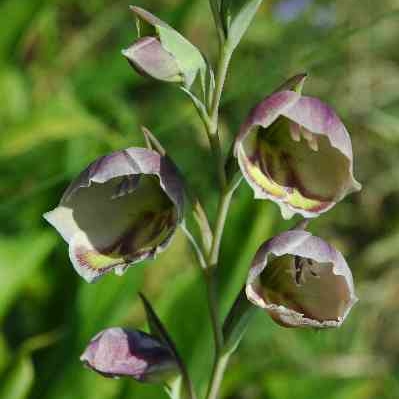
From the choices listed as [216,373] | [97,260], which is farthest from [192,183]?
[97,260]

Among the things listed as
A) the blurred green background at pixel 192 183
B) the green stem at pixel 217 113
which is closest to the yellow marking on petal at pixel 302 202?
the green stem at pixel 217 113

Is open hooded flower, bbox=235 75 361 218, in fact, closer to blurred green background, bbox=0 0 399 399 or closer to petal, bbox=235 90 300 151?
petal, bbox=235 90 300 151

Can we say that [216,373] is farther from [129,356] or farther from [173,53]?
[173,53]

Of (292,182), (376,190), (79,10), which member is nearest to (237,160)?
(292,182)

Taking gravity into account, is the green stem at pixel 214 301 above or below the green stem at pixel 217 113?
below

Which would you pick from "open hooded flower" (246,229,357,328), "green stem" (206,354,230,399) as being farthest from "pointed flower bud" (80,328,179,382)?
"open hooded flower" (246,229,357,328)

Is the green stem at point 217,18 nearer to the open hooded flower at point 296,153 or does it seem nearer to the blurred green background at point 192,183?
the open hooded flower at point 296,153
